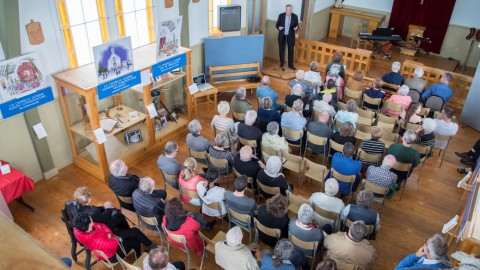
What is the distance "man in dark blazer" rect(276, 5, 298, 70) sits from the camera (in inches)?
414

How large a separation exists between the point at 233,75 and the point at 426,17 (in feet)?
22.4

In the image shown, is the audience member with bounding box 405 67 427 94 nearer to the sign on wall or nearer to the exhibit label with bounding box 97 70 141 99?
the exhibit label with bounding box 97 70 141 99

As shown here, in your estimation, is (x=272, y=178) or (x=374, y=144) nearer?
(x=272, y=178)

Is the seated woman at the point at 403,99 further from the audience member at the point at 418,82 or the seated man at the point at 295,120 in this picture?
the seated man at the point at 295,120

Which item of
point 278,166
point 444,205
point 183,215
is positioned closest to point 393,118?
point 444,205

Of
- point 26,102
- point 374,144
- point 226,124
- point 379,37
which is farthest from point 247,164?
point 379,37

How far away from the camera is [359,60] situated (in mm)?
10781

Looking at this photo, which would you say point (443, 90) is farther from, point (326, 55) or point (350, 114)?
point (326, 55)

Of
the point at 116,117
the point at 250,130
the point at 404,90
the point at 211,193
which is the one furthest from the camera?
the point at 404,90

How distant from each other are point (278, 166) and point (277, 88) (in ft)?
17.6

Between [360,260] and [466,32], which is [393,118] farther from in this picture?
[466,32]

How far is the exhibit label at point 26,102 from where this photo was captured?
18.4ft

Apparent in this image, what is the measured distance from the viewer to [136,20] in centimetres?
748

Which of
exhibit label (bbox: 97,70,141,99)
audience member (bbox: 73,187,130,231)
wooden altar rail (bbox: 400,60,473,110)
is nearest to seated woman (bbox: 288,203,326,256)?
audience member (bbox: 73,187,130,231)
